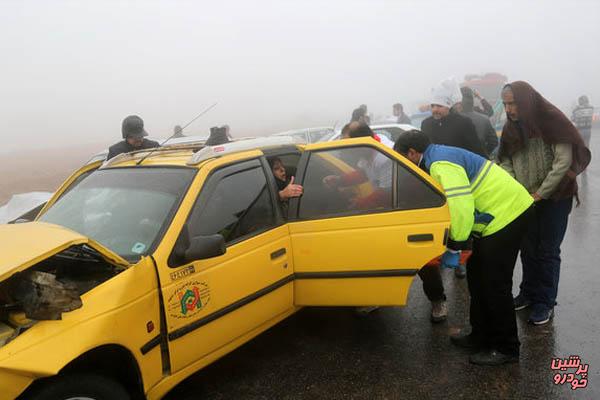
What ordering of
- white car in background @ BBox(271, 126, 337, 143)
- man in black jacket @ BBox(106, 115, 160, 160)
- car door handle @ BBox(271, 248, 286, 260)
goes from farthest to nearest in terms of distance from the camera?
white car in background @ BBox(271, 126, 337, 143), man in black jacket @ BBox(106, 115, 160, 160), car door handle @ BBox(271, 248, 286, 260)

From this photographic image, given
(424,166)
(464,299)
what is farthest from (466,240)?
(464,299)

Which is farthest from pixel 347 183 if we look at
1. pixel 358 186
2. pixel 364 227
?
pixel 364 227

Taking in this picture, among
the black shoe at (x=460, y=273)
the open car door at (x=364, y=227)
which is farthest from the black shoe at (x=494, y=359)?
the black shoe at (x=460, y=273)

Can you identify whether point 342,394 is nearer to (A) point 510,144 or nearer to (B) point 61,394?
(B) point 61,394

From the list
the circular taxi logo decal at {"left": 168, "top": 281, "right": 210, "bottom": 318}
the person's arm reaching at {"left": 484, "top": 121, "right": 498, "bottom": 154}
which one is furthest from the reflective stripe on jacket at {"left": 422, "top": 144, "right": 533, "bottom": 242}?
the person's arm reaching at {"left": 484, "top": 121, "right": 498, "bottom": 154}

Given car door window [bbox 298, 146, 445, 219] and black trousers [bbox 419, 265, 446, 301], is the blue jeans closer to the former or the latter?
black trousers [bbox 419, 265, 446, 301]

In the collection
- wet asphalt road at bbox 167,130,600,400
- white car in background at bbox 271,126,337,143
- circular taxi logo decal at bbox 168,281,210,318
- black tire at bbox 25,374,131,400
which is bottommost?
wet asphalt road at bbox 167,130,600,400

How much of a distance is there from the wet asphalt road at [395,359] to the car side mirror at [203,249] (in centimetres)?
104

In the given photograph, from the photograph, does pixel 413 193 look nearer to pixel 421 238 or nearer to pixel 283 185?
pixel 421 238

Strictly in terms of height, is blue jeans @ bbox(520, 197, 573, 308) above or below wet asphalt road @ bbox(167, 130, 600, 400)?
above

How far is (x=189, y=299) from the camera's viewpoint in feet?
8.46

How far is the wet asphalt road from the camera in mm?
2873

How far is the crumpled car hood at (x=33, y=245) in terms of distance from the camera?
202 centimetres

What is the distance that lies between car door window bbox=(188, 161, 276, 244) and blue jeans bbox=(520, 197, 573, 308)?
2.03 metres
